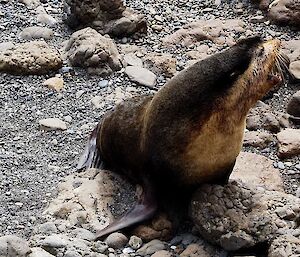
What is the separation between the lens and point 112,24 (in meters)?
6.59

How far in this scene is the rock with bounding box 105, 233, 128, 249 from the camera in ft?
14.0

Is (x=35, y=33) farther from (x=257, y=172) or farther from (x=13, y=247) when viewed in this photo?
(x=13, y=247)

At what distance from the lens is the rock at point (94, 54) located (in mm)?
6000

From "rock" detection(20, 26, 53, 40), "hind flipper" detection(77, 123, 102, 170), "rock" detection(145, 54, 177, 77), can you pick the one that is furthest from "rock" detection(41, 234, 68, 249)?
"rock" detection(20, 26, 53, 40)

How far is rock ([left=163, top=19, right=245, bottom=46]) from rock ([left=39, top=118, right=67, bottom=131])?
1.42m

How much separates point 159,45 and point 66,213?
2446 mm

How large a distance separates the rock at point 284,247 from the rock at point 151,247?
58cm

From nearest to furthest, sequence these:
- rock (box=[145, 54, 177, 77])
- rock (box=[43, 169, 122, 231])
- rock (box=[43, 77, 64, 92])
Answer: rock (box=[43, 169, 122, 231]), rock (box=[43, 77, 64, 92]), rock (box=[145, 54, 177, 77])

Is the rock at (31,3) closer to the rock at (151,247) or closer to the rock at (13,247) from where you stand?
the rock at (151,247)

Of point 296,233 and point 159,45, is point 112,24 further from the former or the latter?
point 296,233

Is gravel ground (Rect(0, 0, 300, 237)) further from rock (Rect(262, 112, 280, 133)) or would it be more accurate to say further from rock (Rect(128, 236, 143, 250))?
rock (Rect(128, 236, 143, 250))

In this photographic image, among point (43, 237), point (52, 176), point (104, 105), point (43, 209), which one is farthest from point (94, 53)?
point (43, 237)

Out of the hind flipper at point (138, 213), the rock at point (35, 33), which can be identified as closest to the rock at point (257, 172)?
the hind flipper at point (138, 213)

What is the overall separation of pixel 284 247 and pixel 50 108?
2287 millimetres
